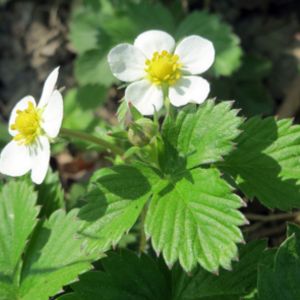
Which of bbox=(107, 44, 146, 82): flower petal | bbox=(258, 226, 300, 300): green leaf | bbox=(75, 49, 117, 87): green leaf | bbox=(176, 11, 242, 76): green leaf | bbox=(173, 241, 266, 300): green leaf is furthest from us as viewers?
bbox=(75, 49, 117, 87): green leaf

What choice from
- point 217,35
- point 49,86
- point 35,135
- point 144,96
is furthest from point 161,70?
point 217,35

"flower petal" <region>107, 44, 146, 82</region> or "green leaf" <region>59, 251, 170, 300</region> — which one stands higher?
"flower petal" <region>107, 44, 146, 82</region>

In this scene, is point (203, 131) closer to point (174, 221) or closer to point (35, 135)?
point (174, 221)

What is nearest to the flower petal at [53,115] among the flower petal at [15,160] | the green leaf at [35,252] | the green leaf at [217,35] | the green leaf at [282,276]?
the flower petal at [15,160]

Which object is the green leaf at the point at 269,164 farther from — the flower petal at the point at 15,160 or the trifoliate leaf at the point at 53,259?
the flower petal at the point at 15,160

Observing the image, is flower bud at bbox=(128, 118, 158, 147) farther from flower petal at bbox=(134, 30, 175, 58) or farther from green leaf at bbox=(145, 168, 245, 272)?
flower petal at bbox=(134, 30, 175, 58)

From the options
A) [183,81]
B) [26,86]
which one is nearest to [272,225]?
[183,81]

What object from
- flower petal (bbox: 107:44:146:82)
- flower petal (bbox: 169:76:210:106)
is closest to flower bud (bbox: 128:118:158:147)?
flower petal (bbox: 169:76:210:106)

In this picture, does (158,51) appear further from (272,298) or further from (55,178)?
(272,298)
